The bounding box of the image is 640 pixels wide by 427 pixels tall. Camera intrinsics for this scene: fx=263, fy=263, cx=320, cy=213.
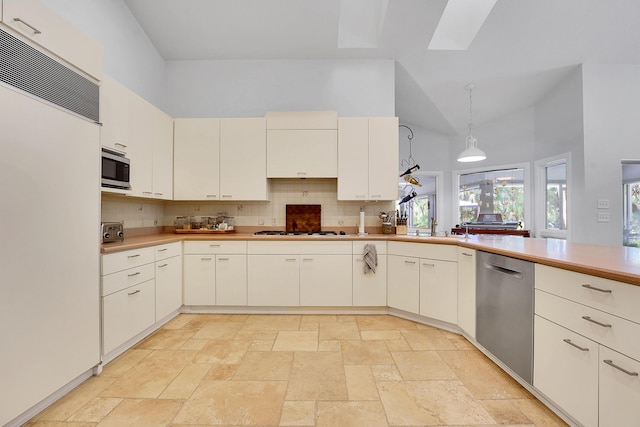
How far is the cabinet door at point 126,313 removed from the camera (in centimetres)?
192

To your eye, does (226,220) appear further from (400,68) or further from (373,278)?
(400,68)

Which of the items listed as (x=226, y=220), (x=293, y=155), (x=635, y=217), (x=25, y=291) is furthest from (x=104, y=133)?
(x=635, y=217)

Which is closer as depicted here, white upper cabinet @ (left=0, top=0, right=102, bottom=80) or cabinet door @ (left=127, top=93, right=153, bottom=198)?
white upper cabinet @ (left=0, top=0, right=102, bottom=80)

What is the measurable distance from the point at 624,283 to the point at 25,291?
2.88 meters

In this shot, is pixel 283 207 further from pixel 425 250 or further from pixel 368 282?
pixel 425 250

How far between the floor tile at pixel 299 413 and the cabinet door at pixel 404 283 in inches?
60.9

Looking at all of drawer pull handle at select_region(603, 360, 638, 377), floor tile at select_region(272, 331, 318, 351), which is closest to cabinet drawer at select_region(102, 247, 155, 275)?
floor tile at select_region(272, 331, 318, 351)

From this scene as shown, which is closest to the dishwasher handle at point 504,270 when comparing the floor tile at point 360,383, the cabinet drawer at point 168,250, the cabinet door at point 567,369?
the cabinet door at point 567,369

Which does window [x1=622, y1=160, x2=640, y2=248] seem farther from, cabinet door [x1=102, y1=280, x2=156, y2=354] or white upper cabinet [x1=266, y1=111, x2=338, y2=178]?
cabinet door [x1=102, y1=280, x2=156, y2=354]

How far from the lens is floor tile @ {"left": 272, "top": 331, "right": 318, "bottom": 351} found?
2193 millimetres

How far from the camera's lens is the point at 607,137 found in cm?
346

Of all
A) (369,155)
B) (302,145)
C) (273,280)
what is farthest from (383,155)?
(273,280)

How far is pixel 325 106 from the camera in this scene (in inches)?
138

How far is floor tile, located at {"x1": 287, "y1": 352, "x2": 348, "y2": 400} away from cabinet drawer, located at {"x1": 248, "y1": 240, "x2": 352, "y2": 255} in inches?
41.8
